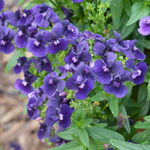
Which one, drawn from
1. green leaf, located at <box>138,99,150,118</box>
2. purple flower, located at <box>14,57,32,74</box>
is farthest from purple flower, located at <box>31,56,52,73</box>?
green leaf, located at <box>138,99,150,118</box>

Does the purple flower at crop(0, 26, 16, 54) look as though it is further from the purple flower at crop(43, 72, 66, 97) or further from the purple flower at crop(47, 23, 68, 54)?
the purple flower at crop(43, 72, 66, 97)

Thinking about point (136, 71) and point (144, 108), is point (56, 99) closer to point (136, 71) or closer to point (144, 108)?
point (136, 71)

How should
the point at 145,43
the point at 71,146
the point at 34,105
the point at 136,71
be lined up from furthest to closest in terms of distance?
the point at 145,43, the point at 71,146, the point at 34,105, the point at 136,71

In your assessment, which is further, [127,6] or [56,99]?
[127,6]

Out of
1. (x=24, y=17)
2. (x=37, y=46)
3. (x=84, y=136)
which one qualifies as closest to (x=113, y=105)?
(x=84, y=136)

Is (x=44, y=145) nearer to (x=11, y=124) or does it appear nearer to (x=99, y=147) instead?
(x=11, y=124)

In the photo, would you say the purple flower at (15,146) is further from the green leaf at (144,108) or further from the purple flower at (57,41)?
the purple flower at (57,41)
